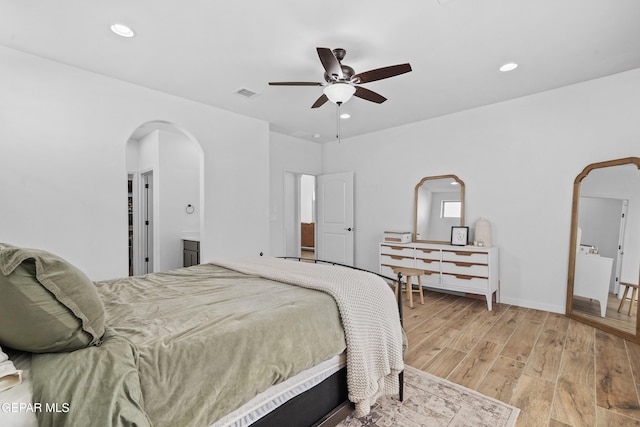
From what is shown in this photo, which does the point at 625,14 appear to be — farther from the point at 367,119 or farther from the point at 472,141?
the point at 367,119

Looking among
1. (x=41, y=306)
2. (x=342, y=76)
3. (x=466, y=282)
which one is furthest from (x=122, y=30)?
(x=466, y=282)

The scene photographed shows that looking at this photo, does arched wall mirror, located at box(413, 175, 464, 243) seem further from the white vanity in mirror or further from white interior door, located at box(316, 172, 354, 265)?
the white vanity in mirror

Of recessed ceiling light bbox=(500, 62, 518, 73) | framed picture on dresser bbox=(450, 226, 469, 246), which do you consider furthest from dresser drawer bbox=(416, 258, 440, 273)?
recessed ceiling light bbox=(500, 62, 518, 73)

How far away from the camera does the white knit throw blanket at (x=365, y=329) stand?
1.61 metres

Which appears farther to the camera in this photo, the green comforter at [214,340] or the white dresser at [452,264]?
the white dresser at [452,264]

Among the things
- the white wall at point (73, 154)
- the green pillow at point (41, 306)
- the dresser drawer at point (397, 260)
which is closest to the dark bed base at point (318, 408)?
the green pillow at point (41, 306)

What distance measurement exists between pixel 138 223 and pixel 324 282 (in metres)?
4.91

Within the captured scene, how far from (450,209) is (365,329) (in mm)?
3338

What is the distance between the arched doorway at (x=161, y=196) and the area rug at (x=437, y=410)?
3668 mm

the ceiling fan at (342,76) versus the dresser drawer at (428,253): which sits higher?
the ceiling fan at (342,76)

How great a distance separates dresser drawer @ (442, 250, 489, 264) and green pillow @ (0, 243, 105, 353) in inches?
154

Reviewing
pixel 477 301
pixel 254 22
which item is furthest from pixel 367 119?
pixel 477 301

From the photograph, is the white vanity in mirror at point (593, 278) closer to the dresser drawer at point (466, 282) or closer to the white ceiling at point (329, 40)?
the dresser drawer at point (466, 282)

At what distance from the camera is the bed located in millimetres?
876
